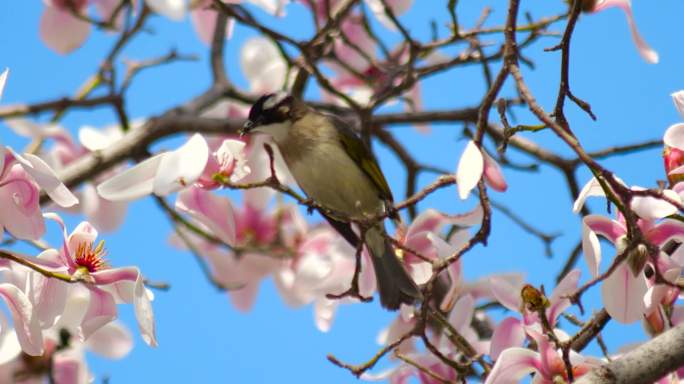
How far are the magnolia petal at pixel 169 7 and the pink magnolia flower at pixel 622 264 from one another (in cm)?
133

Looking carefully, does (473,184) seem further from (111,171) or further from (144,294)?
(111,171)

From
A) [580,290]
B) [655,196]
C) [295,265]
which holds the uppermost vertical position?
[655,196]

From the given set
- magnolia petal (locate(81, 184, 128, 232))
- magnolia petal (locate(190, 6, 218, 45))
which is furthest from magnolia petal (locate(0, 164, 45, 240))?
magnolia petal (locate(190, 6, 218, 45))

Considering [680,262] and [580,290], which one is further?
[680,262]

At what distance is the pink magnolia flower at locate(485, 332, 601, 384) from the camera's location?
1.60m

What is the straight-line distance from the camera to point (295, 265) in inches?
133

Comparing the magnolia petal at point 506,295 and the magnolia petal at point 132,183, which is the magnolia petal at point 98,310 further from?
the magnolia petal at point 506,295

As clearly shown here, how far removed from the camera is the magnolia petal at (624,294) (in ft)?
5.32

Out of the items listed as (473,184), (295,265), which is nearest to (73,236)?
(473,184)

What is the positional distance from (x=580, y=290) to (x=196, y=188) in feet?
2.72

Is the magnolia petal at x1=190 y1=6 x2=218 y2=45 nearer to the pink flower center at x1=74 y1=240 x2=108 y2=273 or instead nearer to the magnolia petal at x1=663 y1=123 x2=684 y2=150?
the pink flower center at x1=74 y1=240 x2=108 y2=273

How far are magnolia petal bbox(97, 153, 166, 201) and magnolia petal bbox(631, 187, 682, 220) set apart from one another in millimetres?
732

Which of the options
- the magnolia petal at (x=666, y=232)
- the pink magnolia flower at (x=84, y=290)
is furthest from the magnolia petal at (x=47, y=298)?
the magnolia petal at (x=666, y=232)

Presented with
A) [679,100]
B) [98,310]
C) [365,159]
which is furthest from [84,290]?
[365,159]
